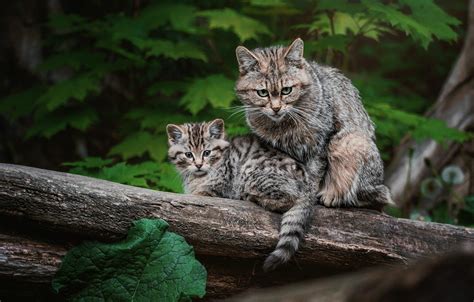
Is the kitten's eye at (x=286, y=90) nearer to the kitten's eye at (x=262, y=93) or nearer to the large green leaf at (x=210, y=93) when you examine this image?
the kitten's eye at (x=262, y=93)

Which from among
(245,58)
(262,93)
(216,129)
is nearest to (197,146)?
(216,129)

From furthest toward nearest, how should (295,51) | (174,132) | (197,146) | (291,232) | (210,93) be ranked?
(210,93) → (174,132) → (197,146) → (295,51) → (291,232)

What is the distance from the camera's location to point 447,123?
6.77 m

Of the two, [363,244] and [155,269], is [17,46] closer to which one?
[155,269]

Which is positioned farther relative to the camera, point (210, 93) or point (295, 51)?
point (210, 93)

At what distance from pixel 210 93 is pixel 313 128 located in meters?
1.55

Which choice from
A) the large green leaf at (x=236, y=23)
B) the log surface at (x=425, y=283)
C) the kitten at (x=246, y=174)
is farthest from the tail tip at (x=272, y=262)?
the large green leaf at (x=236, y=23)

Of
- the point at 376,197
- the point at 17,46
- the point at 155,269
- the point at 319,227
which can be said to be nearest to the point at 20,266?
the point at 155,269

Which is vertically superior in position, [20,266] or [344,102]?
[344,102]

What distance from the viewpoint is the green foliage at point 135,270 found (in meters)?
3.53

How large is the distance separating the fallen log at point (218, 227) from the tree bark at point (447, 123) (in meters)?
2.79

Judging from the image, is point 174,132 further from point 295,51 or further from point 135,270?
point 135,270

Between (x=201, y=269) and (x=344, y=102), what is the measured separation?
1798 mm

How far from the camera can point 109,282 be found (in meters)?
3.56
